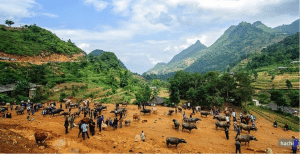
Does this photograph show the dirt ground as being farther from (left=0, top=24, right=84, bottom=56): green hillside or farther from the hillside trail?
(left=0, top=24, right=84, bottom=56): green hillside

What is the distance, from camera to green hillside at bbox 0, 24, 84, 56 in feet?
156

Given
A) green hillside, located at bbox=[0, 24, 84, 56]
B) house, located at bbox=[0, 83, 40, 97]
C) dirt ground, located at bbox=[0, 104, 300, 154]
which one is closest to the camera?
dirt ground, located at bbox=[0, 104, 300, 154]

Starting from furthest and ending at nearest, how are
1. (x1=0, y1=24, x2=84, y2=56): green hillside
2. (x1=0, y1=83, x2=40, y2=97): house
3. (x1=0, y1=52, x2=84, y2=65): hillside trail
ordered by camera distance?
1. (x1=0, y1=24, x2=84, y2=56): green hillside
2. (x1=0, y1=52, x2=84, y2=65): hillside trail
3. (x1=0, y1=83, x2=40, y2=97): house

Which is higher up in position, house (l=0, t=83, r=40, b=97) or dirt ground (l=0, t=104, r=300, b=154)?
house (l=0, t=83, r=40, b=97)

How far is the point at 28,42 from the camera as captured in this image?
178 feet

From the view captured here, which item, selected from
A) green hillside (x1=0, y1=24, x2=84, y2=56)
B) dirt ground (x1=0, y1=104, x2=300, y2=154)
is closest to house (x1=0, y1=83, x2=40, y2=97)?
green hillside (x1=0, y1=24, x2=84, y2=56)

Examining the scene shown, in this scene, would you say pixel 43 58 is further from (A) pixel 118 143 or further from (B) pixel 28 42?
(A) pixel 118 143

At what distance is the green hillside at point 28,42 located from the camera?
47.4 m

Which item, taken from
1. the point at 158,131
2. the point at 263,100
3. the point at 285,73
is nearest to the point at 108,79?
the point at 158,131

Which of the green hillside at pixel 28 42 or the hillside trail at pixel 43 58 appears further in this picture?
the green hillside at pixel 28 42

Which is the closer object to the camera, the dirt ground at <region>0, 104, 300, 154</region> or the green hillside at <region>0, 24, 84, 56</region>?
the dirt ground at <region>0, 104, 300, 154</region>

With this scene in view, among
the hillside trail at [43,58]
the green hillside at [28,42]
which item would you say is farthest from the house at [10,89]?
the green hillside at [28,42]

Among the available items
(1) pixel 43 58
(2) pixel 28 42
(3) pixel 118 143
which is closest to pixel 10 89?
(1) pixel 43 58

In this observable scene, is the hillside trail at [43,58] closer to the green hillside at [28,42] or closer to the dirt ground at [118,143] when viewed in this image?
the green hillside at [28,42]
